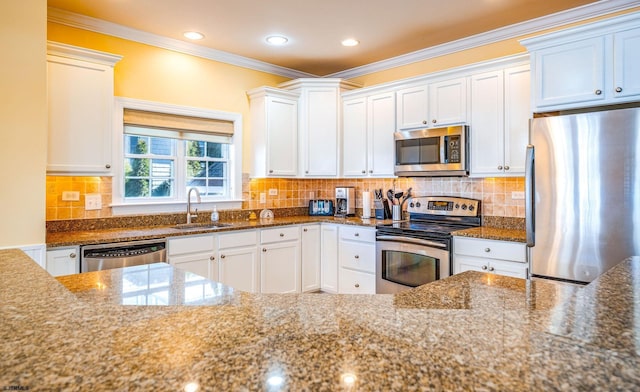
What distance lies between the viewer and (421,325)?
31.6 inches

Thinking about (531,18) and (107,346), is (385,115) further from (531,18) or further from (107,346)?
(107,346)

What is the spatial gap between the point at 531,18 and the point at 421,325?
3500 millimetres

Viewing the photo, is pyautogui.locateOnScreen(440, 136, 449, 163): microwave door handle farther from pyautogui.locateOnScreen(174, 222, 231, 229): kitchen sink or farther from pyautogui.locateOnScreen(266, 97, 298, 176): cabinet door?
pyautogui.locateOnScreen(174, 222, 231, 229): kitchen sink

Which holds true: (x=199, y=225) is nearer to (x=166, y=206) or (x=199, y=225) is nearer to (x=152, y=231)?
(x=166, y=206)

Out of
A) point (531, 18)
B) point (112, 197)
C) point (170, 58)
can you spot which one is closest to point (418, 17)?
point (531, 18)

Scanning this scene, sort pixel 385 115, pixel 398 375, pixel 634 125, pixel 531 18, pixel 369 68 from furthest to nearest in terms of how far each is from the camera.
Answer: pixel 369 68, pixel 385 115, pixel 531 18, pixel 634 125, pixel 398 375

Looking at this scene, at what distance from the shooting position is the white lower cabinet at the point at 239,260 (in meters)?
3.65

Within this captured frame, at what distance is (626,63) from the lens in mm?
2574

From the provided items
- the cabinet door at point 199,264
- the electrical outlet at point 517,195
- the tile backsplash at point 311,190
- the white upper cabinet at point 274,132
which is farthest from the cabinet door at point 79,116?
the electrical outlet at point 517,195

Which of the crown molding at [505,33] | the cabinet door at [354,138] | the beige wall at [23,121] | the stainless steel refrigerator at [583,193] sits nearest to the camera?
the stainless steel refrigerator at [583,193]

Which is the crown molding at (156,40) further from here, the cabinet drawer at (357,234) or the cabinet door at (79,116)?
the cabinet drawer at (357,234)

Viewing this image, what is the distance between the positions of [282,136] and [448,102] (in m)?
1.77

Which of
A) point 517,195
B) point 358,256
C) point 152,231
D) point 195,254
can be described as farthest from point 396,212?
point 152,231

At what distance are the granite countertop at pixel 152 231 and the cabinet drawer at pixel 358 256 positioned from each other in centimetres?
23
